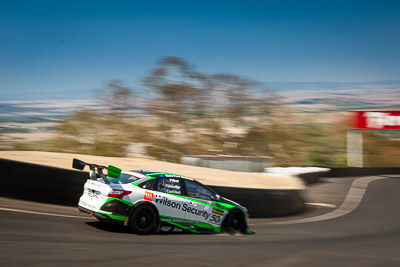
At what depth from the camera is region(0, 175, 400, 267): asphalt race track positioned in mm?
6645

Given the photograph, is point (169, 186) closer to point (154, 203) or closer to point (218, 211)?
point (154, 203)

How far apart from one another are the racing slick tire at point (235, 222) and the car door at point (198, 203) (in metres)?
0.44

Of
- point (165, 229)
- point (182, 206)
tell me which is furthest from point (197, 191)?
point (165, 229)

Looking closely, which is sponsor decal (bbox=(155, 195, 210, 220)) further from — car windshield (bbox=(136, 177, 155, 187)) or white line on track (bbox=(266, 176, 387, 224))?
white line on track (bbox=(266, 176, 387, 224))

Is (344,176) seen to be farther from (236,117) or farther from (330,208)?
(236,117)

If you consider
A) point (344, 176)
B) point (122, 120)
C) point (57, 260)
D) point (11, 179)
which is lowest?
point (57, 260)


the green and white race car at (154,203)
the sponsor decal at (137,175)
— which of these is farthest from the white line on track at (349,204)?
the sponsor decal at (137,175)

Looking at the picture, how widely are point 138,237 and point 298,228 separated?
6.08 m

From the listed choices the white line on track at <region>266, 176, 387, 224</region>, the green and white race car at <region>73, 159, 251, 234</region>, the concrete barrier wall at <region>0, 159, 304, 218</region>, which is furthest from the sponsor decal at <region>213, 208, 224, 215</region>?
the white line on track at <region>266, 176, 387, 224</region>

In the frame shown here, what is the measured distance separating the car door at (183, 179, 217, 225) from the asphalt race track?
1.34ft

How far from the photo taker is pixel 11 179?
39.4 feet

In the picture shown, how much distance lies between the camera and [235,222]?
11219 mm

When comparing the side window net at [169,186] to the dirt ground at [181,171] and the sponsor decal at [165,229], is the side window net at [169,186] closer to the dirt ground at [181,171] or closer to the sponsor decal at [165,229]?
the sponsor decal at [165,229]

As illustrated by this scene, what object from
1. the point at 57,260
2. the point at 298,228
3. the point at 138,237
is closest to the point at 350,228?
the point at 298,228
